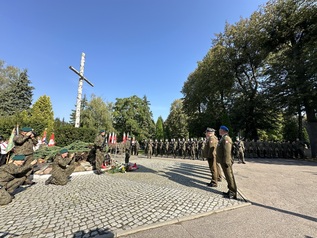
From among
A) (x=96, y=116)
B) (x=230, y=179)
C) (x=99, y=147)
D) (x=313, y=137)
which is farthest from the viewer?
(x=96, y=116)

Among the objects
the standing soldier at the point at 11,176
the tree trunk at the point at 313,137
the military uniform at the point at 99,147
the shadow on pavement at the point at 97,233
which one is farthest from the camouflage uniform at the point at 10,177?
the tree trunk at the point at 313,137

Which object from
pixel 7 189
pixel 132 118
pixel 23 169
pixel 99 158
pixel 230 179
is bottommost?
pixel 7 189

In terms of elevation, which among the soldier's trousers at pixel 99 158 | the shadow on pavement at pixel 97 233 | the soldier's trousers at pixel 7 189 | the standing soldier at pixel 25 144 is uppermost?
the standing soldier at pixel 25 144

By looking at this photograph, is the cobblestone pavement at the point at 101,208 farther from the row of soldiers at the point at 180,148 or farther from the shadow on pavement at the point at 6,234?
the row of soldiers at the point at 180,148

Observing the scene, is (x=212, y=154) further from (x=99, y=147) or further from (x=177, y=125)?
(x=177, y=125)

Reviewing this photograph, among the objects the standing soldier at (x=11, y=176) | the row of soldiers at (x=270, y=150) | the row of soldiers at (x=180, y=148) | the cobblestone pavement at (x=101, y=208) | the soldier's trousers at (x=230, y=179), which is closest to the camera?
the cobblestone pavement at (x=101, y=208)

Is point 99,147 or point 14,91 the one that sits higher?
point 14,91

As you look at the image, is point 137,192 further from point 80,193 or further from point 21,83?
point 21,83

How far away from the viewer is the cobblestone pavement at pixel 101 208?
3.02 metres

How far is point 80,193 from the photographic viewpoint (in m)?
5.16

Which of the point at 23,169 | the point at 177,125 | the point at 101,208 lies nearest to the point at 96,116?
the point at 177,125

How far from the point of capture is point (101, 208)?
3.92 meters

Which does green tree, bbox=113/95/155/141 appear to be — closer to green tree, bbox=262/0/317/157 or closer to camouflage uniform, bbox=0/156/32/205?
green tree, bbox=262/0/317/157

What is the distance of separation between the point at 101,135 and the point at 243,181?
21.7ft
